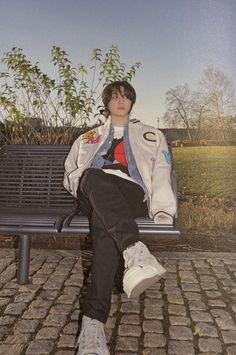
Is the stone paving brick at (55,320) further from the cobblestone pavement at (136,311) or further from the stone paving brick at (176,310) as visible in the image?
the stone paving brick at (176,310)

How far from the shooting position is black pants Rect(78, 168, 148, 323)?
241 cm

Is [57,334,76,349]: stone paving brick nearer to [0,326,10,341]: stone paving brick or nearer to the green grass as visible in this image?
[0,326,10,341]: stone paving brick

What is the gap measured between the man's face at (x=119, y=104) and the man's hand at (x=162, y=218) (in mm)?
860

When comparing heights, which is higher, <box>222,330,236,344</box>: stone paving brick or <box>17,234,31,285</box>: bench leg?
<box>17,234,31,285</box>: bench leg

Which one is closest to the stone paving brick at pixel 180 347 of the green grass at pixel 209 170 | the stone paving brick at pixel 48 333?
the stone paving brick at pixel 48 333

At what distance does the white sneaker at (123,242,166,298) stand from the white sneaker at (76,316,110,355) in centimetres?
24

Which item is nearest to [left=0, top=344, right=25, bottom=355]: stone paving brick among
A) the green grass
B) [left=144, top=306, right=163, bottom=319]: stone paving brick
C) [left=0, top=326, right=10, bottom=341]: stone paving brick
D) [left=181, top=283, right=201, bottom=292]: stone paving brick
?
[left=0, top=326, right=10, bottom=341]: stone paving brick

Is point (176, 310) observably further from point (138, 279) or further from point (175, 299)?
point (138, 279)

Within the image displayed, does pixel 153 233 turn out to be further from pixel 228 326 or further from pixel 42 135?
pixel 42 135

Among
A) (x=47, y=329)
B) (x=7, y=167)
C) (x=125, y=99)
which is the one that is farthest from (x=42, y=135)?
(x=47, y=329)

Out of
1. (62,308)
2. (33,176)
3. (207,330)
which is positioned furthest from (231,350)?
(33,176)

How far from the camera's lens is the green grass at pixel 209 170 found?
16.5 feet

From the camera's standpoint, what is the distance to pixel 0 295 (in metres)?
3.33

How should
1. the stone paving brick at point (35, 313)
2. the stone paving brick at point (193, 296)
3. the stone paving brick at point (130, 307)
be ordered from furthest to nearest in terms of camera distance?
the stone paving brick at point (193, 296)
the stone paving brick at point (130, 307)
the stone paving brick at point (35, 313)
